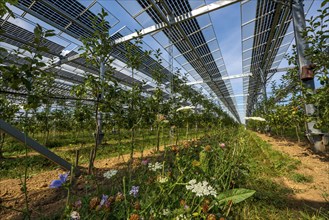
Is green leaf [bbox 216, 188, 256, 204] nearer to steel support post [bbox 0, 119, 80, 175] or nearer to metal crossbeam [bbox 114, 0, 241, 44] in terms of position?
steel support post [bbox 0, 119, 80, 175]

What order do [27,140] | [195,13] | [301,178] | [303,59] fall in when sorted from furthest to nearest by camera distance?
[195,13] < [303,59] < [301,178] < [27,140]

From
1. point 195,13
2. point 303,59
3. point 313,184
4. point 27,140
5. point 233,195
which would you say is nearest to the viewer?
point 233,195

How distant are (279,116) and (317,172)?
1883 mm

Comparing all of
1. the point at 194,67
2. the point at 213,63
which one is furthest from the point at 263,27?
the point at 194,67

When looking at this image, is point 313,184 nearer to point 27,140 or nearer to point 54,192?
point 54,192

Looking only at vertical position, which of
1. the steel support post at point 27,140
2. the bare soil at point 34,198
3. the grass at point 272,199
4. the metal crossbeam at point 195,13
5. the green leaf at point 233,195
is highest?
the metal crossbeam at point 195,13

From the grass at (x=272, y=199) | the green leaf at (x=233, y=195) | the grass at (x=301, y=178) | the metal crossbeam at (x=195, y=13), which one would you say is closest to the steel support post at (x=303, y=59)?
the grass at (x=272, y=199)

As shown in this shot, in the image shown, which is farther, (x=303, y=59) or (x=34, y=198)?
(x=303, y=59)

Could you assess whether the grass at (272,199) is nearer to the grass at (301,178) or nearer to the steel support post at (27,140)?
the grass at (301,178)

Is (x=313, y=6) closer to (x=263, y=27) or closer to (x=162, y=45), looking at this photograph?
(x=263, y=27)

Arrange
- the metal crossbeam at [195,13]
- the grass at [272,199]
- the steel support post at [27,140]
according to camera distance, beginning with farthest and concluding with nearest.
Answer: the metal crossbeam at [195,13] < the steel support post at [27,140] < the grass at [272,199]

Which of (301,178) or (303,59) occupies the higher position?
(303,59)

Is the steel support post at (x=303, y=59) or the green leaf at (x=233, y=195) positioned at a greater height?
the steel support post at (x=303, y=59)

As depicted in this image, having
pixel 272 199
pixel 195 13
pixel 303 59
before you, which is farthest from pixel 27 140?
pixel 195 13
